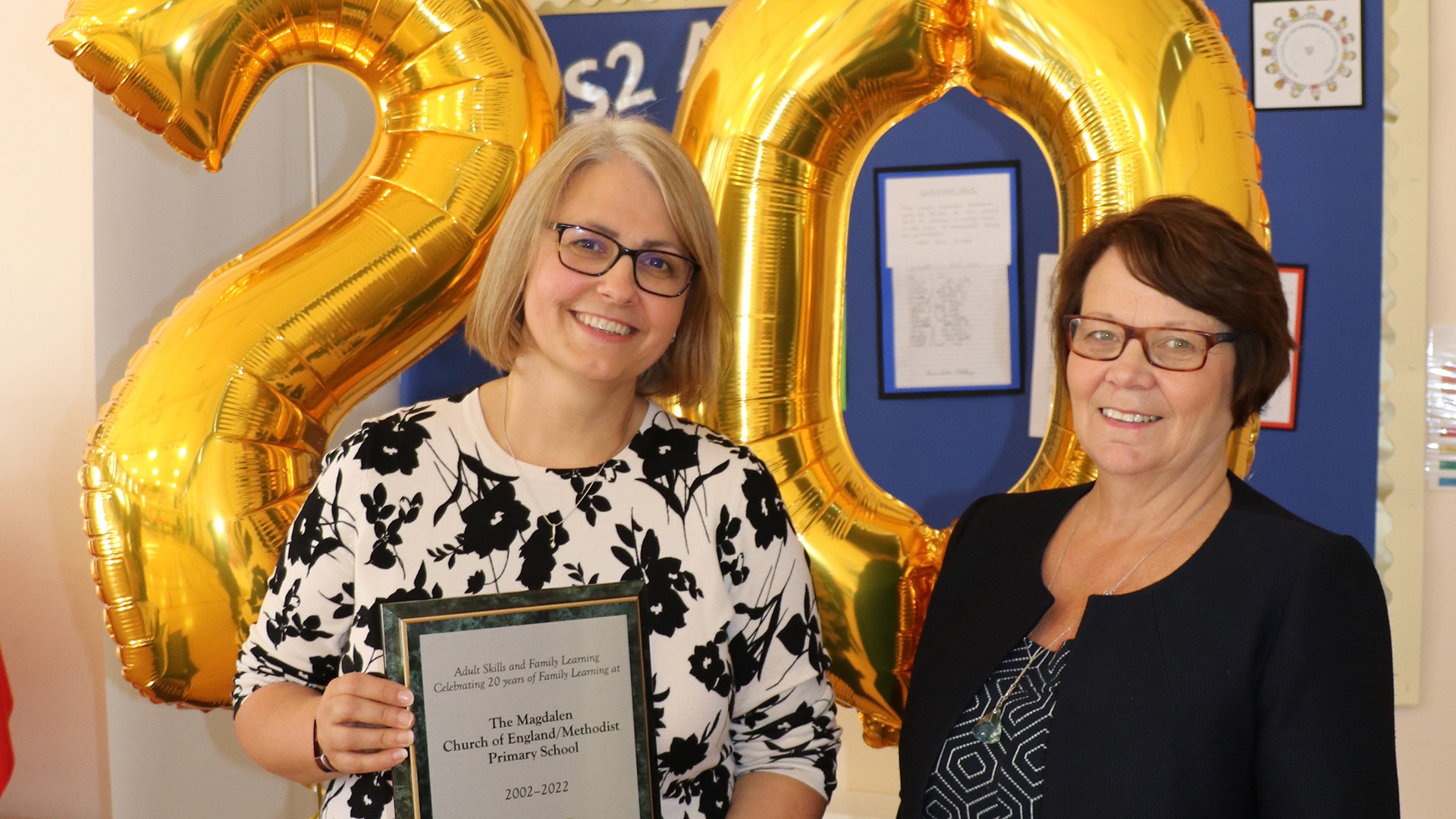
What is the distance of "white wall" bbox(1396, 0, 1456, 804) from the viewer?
7.52 ft

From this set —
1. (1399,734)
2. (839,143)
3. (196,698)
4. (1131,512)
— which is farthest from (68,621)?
(1399,734)

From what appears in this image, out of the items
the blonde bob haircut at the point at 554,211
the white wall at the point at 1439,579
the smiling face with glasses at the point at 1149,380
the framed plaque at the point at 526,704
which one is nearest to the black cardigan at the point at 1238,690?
the smiling face with glasses at the point at 1149,380

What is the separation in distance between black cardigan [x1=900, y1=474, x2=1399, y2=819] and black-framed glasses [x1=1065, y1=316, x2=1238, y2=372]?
178mm

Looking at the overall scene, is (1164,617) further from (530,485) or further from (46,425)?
(46,425)

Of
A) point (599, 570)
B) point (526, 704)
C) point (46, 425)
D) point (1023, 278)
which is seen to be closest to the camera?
point (526, 704)

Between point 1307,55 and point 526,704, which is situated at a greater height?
point 1307,55

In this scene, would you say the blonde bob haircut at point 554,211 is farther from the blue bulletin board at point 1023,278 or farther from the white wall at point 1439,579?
the white wall at point 1439,579

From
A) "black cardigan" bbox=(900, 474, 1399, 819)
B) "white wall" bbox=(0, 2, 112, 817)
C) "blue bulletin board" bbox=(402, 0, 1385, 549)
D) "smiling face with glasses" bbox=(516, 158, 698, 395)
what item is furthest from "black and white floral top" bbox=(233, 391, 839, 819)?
A: "blue bulletin board" bbox=(402, 0, 1385, 549)

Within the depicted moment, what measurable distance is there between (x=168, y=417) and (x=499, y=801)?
744 mm

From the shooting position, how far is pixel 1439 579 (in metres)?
2.33

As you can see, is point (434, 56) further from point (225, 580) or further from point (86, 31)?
point (225, 580)

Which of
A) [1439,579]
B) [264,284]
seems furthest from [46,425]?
[1439,579]

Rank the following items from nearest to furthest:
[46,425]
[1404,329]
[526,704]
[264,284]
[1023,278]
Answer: [526,704], [264,284], [46,425], [1404,329], [1023,278]

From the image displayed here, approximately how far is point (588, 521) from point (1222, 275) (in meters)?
0.71
